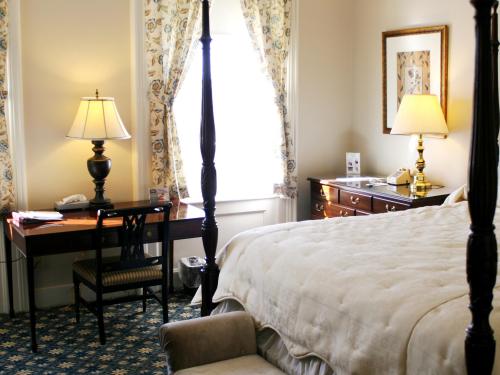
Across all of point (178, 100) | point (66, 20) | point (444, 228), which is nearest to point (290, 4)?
point (178, 100)

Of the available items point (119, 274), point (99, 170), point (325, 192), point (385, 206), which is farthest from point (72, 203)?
point (385, 206)

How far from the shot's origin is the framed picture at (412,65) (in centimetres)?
471

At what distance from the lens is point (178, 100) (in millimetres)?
4930

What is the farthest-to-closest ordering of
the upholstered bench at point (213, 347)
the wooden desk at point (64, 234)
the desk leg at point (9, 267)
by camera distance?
the desk leg at point (9, 267), the wooden desk at point (64, 234), the upholstered bench at point (213, 347)

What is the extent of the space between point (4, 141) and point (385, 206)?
8.39 ft

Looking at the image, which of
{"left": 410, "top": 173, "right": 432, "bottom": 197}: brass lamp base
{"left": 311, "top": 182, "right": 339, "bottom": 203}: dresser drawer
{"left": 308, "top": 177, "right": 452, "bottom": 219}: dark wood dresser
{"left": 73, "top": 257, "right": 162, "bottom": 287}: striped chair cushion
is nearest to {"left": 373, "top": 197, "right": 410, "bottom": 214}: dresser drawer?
{"left": 308, "top": 177, "right": 452, "bottom": 219}: dark wood dresser

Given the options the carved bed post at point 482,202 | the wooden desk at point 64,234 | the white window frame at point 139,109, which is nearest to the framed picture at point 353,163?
the wooden desk at point 64,234

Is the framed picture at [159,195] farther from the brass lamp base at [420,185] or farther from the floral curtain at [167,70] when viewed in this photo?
the brass lamp base at [420,185]

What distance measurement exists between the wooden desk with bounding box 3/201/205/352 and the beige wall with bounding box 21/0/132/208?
356 mm

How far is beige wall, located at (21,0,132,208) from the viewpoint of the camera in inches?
170

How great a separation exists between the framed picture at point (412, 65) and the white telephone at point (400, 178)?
519 millimetres

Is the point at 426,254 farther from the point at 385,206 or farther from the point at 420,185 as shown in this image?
the point at 420,185

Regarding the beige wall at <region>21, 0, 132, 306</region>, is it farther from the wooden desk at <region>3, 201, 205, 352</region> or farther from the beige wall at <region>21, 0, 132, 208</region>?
the wooden desk at <region>3, 201, 205, 352</region>

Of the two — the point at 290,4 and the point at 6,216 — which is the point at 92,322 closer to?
the point at 6,216
